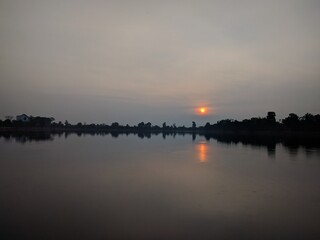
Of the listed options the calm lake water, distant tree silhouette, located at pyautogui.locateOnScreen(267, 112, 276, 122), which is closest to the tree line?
distant tree silhouette, located at pyautogui.locateOnScreen(267, 112, 276, 122)

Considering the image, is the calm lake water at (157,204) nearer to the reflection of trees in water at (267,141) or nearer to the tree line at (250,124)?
the reflection of trees in water at (267,141)

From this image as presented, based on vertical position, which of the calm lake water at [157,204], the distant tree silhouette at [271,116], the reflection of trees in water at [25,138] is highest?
the distant tree silhouette at [271,116]

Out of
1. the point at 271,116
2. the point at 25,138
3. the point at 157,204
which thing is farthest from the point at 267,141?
the point at 157,204

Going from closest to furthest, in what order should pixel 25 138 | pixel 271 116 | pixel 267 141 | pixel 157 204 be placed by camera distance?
pixel 157 204, pixel 25 138, pixel 267 141, pixel 271 116

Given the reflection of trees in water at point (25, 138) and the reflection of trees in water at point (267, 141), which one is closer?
the reflection of trees in water at point (267, 141)

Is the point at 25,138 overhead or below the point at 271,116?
below

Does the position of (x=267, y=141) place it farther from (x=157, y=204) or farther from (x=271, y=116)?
(x=157, y=204)

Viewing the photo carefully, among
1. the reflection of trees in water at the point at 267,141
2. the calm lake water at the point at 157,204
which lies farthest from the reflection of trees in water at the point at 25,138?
the calm lake water at the point at 157,204

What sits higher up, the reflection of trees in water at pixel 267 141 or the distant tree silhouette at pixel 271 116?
the distant tree silhouette at pixel 271 116

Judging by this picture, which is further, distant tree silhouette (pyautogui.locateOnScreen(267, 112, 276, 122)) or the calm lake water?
distant tree silhouette (pyautogui.locateOnScreen(267, 112, 276, 122))

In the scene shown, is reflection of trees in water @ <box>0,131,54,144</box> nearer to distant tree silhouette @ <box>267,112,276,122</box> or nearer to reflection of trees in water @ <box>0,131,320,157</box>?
reflection of trees in water @ <box>0,131,320,157</box>

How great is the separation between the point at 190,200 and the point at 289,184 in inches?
273

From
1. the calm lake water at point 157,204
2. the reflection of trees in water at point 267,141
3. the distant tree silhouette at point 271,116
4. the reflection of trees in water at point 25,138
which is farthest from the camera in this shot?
the distant tree silhouette at point 271,116

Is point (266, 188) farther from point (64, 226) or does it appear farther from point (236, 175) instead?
point (64, 226)
